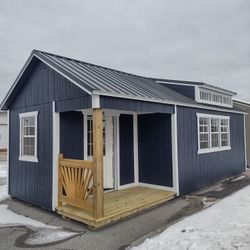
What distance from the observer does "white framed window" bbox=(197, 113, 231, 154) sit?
8516 mm

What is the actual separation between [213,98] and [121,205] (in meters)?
6.39

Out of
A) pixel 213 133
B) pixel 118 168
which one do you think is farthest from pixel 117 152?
pixel 213 133

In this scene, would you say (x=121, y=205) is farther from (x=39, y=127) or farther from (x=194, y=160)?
(x=194, y=160)

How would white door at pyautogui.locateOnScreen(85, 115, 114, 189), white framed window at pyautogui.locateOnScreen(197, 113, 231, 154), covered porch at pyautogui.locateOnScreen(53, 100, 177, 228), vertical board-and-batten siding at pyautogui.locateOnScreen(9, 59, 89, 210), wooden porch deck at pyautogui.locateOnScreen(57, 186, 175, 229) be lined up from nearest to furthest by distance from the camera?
wooden porch deck at pyautogui.locateOnScreen(57, 186, 175, 229)
covered porch at pyautogui.locateOnScreen(53, 100, 177, 228)
vertical board-and-batten siding at pyautogui.locateOnScreen(9, 59, 89, 210)
white door at pyautogui.locateOnScreen(85, 115, 114, 189)
white framed window at pyautogui.locateOnScreen(197, 113, 231, 154)

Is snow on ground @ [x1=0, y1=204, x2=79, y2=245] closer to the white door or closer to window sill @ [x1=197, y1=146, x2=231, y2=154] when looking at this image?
the white door

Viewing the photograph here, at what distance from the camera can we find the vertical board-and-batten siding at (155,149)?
7.50 m

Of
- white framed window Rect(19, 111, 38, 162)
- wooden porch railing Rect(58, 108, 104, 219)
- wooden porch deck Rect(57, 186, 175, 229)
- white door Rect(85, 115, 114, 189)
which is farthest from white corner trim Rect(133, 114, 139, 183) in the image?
white framed window Rect(19, 111, 38, 162)

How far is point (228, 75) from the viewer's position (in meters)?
32.0

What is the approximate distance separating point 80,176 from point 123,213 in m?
1.18

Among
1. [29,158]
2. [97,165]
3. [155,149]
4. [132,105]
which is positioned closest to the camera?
[97,165]

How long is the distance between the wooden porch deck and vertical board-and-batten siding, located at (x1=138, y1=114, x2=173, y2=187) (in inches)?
15.6

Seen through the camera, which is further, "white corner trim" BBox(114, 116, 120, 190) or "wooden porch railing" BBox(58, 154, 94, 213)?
"white corner trim" BBox(114, 116, 120, 190)

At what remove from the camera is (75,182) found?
18.2 ft

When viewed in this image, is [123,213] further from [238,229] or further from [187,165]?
[187,165]
